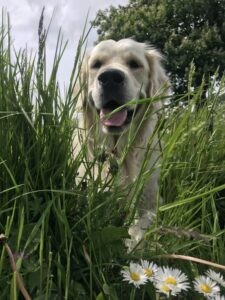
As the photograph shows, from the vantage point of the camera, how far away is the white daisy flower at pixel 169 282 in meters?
1.40

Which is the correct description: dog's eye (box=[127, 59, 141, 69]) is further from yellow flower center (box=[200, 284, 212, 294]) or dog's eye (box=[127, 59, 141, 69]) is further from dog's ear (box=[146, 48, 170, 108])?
yellow flower center (box=[200, 284, 212, 294])

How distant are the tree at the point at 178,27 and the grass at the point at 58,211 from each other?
955 inches

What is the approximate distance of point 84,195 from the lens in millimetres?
1768

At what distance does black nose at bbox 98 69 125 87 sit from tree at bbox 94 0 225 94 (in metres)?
22.1

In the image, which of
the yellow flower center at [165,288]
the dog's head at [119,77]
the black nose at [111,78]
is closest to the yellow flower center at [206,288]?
the yellow flower center at [165,288]

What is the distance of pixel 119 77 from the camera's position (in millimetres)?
4035

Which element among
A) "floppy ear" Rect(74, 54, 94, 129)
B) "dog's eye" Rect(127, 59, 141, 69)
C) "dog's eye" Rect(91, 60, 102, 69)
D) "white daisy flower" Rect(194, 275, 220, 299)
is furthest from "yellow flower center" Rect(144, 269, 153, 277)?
"dog's eye" Rect(127, 59, 141, 69)

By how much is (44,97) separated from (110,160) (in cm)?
36

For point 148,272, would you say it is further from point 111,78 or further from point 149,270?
point 111,78

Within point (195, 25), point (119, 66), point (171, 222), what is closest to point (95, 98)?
point (119, 66)

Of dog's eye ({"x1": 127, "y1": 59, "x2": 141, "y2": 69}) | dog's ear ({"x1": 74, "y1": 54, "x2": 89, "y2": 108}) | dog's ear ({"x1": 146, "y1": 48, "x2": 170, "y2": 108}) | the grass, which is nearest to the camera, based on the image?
the grass

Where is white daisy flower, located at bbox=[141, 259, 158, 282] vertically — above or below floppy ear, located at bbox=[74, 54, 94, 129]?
below

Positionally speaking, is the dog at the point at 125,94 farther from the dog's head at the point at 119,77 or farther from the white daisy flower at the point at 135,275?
the white daisy flower at the point at 135,275

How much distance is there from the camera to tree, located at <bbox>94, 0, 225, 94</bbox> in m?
26.2
